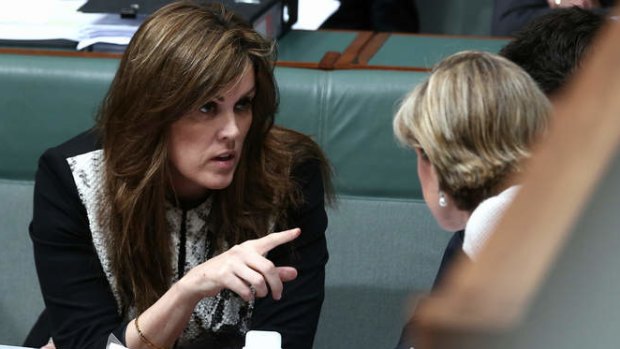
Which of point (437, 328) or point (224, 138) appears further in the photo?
point (224, 138)

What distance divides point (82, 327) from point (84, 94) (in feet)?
2.17

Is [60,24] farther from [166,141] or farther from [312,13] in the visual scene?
[166,141]

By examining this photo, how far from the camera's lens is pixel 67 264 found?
1.54m

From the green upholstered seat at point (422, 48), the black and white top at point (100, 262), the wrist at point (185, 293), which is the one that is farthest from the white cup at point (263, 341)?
the green upholstered seat at point (422, 48)

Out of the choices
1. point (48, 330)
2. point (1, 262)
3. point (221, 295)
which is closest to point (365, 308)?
point (221, 295)

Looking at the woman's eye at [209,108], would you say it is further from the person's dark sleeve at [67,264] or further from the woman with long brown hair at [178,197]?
the person's dark sleeve at [67,264]

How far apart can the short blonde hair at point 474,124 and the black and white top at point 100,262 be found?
0.51m

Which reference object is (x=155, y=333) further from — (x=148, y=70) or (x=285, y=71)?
(x=285, y=71)

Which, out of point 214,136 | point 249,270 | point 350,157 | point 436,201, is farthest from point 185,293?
point 350,157

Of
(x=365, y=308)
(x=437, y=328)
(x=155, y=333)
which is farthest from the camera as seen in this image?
(x=365, y=308)

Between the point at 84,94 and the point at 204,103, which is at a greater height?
the point at 204,103

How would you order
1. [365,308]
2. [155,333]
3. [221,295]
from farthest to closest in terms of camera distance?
[365,308] → [221,295] → [155,333]

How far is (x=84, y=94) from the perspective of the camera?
204 centimetres

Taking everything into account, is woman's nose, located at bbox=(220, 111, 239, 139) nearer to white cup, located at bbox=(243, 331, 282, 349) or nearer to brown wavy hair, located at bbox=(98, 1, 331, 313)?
brown wavy hair, located at bbox=(98, 1, 331, 313)
